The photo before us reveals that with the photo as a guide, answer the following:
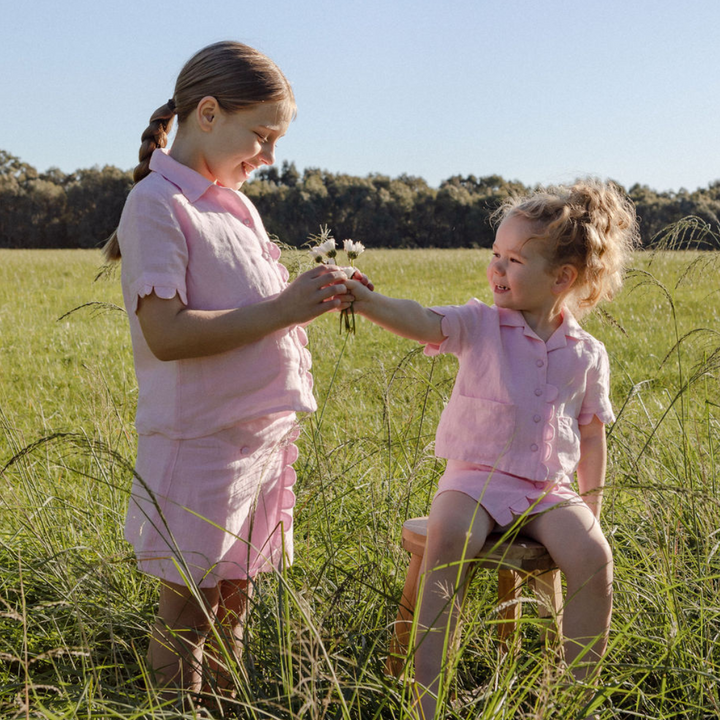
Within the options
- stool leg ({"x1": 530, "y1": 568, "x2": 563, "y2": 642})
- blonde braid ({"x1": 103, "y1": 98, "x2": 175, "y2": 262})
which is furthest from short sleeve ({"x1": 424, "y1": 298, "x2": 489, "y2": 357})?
blonde braid ({"x1": 103, "y1": 98, "x2": 175, "y2": 262})

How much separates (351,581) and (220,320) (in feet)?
2.70

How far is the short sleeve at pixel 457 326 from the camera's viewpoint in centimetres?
210

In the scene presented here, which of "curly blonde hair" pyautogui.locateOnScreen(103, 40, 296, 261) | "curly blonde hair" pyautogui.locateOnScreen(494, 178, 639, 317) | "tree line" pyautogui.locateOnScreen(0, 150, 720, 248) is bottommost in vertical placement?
"curly blonde hair" pyautogui.locateOnScreen(494, 178, 639, 317)

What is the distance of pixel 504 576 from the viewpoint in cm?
206

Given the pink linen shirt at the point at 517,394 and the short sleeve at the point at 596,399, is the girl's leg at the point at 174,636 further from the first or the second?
the short sleeve at the point at 596,399

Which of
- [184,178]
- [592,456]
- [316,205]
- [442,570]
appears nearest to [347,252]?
[184,178]

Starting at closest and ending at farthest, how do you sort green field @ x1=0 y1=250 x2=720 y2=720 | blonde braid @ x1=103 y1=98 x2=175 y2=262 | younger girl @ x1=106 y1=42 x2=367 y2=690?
green field @ x1=0 y1=250 x2=720 y2=720 < younger girl @ x1=106 y1=42 x2=367 y2=690 < blonde braid @ x1=103 y1=98 x2=175 y2=262

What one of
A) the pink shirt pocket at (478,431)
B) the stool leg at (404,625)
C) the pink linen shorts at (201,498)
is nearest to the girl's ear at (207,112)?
the pink linen shorts at (201,498)

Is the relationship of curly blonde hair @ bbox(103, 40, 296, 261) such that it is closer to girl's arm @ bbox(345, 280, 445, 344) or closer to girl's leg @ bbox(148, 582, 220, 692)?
girl's arm @ bbox(345, 280, 445, 344)

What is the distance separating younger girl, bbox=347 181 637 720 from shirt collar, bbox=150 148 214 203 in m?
0.44

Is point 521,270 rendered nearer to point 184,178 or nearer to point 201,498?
point 184,178

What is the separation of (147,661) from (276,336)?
87 cm

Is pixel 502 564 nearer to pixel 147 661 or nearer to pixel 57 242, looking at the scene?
pixel 147 661

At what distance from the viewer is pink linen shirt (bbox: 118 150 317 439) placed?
177 cm
